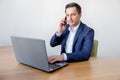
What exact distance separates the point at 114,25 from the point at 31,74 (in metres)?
2.24

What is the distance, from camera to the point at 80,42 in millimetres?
1810

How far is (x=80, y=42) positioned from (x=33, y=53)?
2.09ft

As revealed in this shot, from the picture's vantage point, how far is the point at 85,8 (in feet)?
9.68

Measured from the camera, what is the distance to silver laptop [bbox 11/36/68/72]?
4.00ft

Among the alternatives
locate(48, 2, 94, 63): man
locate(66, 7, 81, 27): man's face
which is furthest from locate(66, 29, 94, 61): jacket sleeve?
locate(66, 7, 81, 27): man's face

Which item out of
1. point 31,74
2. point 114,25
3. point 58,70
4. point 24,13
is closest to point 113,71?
point 58,70

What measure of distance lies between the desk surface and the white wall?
1.27 metres

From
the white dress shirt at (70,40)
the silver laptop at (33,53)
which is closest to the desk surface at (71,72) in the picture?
the silver laptop at (33,53)

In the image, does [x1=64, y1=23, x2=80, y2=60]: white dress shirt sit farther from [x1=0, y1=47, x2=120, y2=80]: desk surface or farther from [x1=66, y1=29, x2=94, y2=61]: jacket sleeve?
[x1=0, y1=47, x2=120, y2=80]: desk surface

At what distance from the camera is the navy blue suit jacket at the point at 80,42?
1546mm

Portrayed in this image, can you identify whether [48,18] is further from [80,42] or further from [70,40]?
[80,42]

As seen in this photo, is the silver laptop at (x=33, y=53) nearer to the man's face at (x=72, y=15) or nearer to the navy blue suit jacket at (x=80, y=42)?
the navy blue suit jacket at (x=80, y=42)

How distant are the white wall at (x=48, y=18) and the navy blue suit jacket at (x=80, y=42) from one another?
2.69 feet

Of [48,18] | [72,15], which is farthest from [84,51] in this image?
[48,18]
